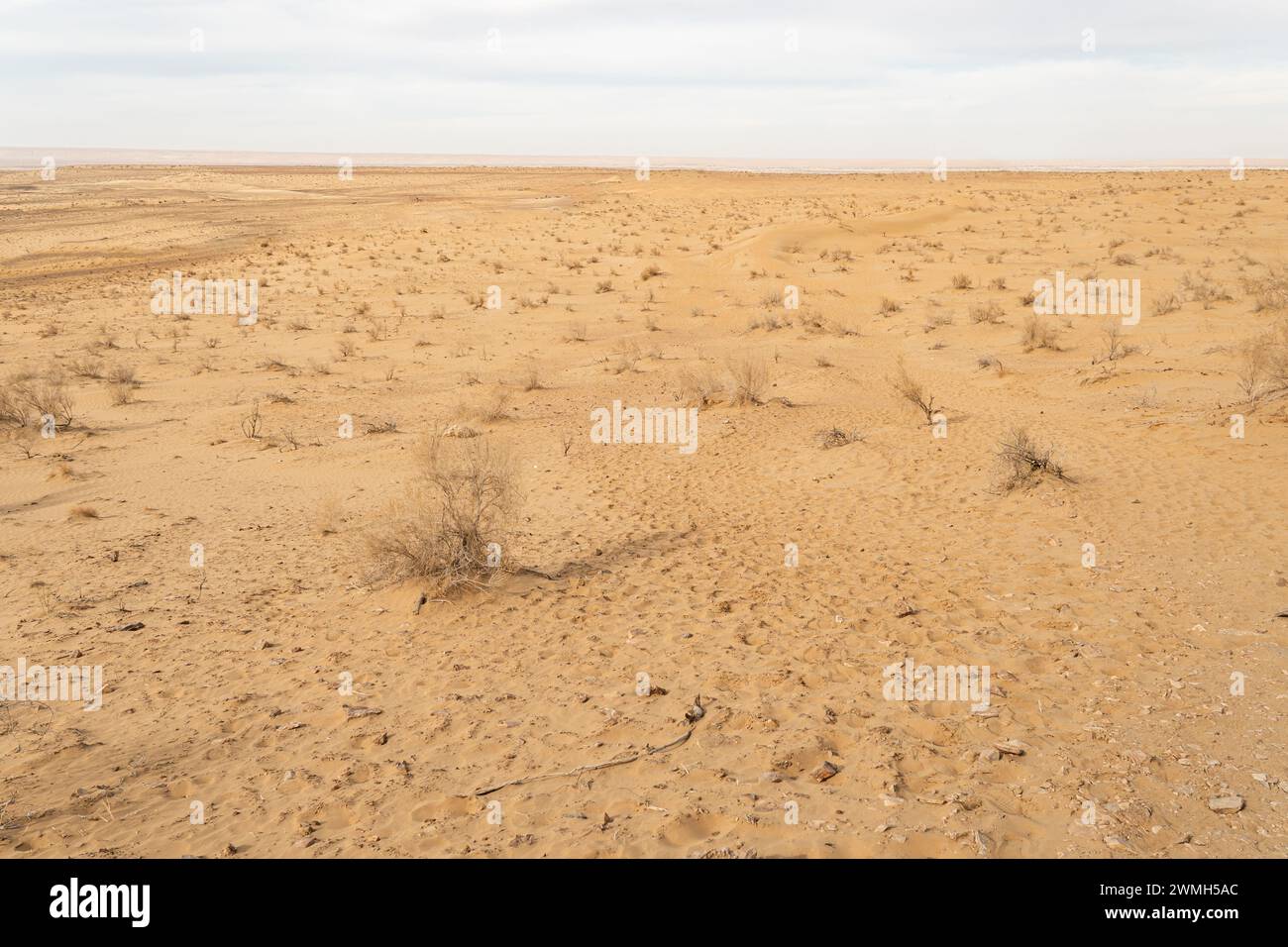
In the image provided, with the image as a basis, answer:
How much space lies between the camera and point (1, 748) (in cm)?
560

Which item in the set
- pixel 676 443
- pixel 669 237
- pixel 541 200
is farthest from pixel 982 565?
pixel 541 200

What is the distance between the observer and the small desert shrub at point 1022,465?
31.6 ft

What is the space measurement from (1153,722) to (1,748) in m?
6.85

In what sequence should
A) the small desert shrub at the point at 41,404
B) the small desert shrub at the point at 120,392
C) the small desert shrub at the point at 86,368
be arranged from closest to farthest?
1. the small desert shrub at the point at 41,404
2. the small desert shrub at the point at 120,392
3. the small desert shrub at the point at 86,368

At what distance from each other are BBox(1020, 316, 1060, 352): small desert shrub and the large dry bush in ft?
38.8

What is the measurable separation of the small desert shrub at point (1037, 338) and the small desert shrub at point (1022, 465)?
7.46 metres

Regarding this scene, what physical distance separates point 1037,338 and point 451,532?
12.7 meters

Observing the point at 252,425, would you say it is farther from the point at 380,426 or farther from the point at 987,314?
the point at 987,314

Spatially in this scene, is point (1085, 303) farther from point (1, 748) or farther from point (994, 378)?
point (1, 748)

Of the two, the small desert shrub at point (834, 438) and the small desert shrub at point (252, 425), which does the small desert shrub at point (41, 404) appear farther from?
the small desert shrub at point (834, 438)

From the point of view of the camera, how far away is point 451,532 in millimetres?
7863

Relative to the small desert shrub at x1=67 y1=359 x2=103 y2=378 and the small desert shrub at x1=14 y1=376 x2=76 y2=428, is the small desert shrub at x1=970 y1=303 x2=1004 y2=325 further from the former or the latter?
the small desert shrub at x1=67 y1=359 x2=103 y2=378

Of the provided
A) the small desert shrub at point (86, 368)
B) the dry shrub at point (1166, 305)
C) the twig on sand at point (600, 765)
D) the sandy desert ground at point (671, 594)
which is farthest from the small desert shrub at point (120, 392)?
the dry shrub at point (1166, 305)

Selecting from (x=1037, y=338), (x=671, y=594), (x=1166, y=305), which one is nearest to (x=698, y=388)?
(x=1037, y=338)
